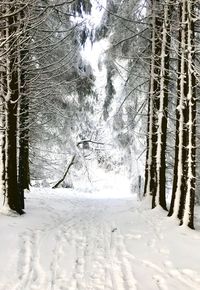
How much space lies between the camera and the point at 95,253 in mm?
8328

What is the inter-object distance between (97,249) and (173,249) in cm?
141

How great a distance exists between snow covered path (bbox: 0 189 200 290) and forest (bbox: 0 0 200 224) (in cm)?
128

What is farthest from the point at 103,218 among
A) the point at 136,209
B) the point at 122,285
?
the point at 122,285

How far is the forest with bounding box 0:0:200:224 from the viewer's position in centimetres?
1135

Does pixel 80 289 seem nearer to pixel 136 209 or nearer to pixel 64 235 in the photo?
pixel 64 235

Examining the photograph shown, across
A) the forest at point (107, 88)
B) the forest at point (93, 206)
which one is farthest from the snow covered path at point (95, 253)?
the forest at point (107, 88)

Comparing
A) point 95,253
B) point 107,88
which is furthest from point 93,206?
point 95,253

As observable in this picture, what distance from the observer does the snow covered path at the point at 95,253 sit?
6633 mm

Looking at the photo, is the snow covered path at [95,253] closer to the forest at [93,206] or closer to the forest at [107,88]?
the forest at [93,206]

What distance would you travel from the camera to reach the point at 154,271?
24.0 ft

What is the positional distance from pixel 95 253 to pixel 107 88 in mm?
15482

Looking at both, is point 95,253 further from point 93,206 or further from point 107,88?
point 107,88

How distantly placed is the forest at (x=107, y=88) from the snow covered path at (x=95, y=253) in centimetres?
128

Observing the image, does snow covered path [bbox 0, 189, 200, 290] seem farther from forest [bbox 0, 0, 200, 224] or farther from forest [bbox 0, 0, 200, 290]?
forest [bbox 0, 0, 200, 224]
